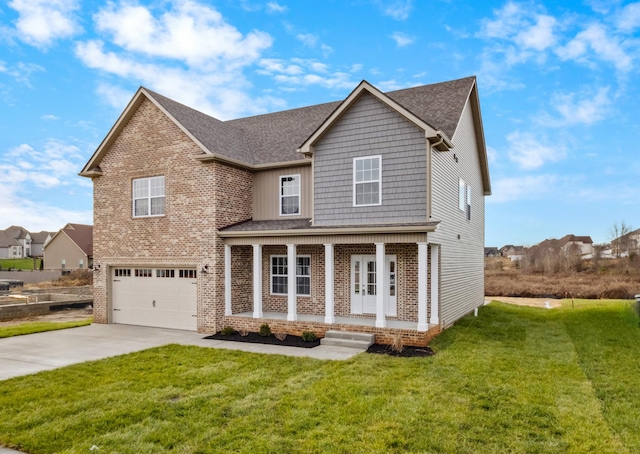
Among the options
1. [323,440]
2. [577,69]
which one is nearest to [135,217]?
[323,440]

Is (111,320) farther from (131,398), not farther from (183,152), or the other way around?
(131,398)

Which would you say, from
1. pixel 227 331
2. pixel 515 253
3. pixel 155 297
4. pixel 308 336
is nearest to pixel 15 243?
pixel 155 297

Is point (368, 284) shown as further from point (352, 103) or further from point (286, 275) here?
point (352, 103)

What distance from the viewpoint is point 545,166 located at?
91.2 feet

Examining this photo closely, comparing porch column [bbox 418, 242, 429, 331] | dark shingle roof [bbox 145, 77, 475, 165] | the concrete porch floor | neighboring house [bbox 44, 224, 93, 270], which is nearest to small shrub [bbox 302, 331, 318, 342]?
the concrete porch floor

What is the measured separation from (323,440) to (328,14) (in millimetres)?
15071

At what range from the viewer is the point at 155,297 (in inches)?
608

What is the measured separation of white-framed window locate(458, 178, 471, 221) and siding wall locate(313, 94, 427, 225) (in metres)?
4.21

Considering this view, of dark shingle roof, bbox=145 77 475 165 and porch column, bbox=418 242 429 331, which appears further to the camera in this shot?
dark shingle roof, bbox=145 77 475 165

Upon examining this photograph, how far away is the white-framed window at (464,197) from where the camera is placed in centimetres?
1555

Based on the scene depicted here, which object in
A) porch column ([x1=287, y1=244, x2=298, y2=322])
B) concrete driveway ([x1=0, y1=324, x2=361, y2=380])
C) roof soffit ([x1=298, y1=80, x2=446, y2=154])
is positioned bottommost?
concrete driveway ([x1=0, y1=324, x2=361, y2=380])

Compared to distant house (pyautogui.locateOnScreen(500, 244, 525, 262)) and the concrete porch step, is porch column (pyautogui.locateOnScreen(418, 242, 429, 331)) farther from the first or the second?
distant house (pyautogui.locateOnScreen(500, 244, 525, 262))

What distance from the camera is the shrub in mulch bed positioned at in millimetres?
10453

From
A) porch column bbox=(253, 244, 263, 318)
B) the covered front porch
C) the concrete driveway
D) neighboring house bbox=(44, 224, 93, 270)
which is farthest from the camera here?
neighboring house bbox=(44, 224, 93, 270)
